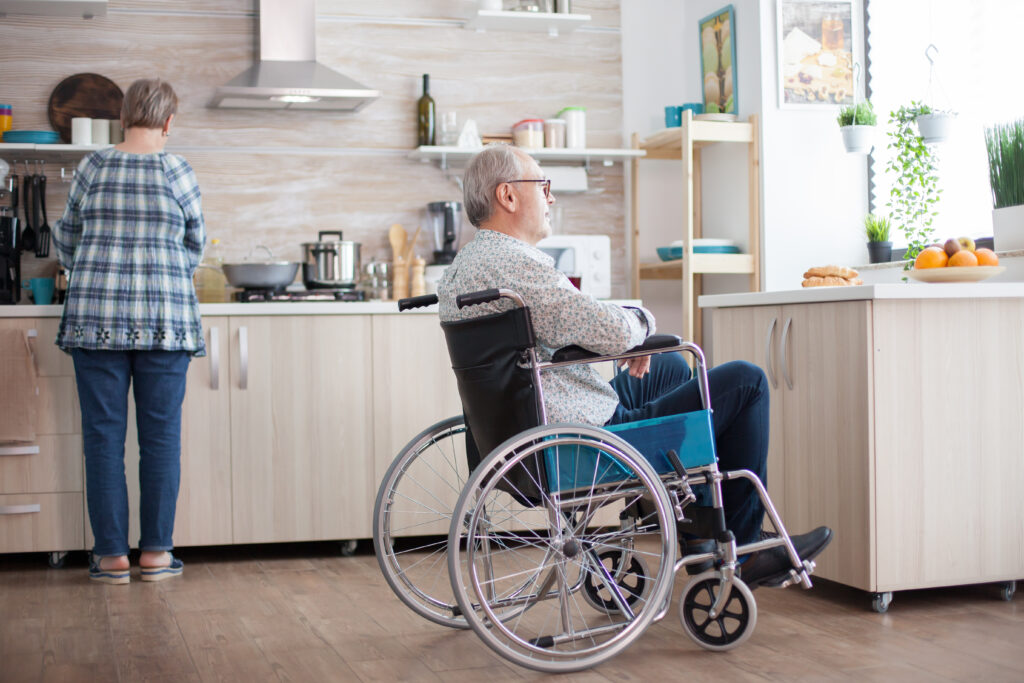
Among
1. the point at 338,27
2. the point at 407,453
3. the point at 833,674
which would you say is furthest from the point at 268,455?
the point at 833,674

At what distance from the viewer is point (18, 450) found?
10.7 feet

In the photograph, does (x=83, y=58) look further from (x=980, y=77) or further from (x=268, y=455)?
(x=980, y=77)

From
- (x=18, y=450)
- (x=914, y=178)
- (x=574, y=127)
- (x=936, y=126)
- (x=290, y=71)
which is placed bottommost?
(x=18, y=450)

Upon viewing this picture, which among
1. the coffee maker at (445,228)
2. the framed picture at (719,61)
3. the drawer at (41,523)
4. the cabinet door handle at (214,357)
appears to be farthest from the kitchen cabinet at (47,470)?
the framed picture at (719,61)

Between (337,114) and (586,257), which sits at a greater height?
(337,114)

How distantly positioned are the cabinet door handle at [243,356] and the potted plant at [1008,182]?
7.30ft

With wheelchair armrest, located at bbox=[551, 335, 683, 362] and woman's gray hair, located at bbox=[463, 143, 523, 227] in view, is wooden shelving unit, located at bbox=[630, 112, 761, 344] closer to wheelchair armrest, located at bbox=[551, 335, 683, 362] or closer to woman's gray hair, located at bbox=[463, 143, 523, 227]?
woman's gray hair, located at bbox=[463, 143, 523, 227]

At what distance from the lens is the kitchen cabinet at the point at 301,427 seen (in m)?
3.42

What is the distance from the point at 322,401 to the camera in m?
3.46

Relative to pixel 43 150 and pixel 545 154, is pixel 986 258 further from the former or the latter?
pixel 43 150

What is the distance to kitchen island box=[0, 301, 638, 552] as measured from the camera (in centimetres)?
330

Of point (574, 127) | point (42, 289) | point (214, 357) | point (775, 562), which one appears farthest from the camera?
point (574, 127)

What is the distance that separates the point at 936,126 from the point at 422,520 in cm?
209

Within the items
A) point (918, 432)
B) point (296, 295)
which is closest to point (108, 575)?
point (296, 295)
